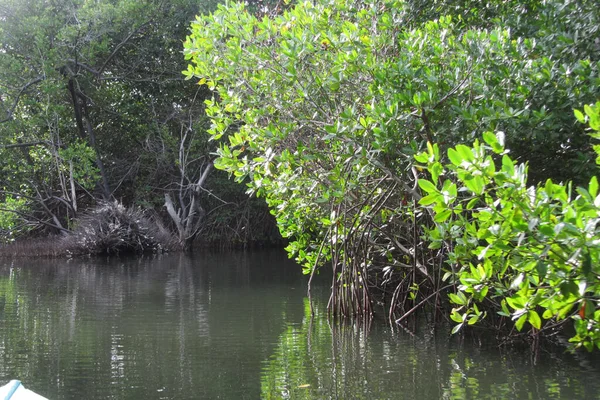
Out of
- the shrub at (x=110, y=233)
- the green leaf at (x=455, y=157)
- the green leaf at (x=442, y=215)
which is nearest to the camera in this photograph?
the green leaf at (x=455, y=157)

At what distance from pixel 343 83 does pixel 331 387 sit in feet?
9.39

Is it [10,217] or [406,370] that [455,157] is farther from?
[10,217]

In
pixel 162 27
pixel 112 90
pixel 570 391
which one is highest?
pixel 162 27

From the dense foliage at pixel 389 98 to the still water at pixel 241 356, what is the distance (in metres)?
0.74

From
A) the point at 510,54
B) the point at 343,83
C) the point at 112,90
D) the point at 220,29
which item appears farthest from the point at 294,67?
the point at 112,90

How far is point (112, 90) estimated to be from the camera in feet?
67.0

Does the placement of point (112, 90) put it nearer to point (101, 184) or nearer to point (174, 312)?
point (101, 184)

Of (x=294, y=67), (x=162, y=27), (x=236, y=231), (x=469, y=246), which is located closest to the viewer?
(x=469, y=246)

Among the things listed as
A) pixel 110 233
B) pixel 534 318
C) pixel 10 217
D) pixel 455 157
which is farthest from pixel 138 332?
pixel 10 217

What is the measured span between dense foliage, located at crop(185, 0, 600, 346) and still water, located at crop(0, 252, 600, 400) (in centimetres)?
74

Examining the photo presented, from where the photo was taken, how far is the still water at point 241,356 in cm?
476

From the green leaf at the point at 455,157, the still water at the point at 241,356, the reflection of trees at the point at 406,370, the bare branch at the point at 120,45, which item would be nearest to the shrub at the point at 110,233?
the bare branch at the point at 120,45

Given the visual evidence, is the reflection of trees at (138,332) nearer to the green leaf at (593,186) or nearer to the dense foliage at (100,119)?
the green leaf at (593,186)

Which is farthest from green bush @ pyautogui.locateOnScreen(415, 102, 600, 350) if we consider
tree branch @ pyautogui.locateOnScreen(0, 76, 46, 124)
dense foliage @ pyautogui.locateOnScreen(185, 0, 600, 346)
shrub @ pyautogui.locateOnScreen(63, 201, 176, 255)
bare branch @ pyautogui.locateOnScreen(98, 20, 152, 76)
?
bare branch @ pyautogui.locateOnScreen(98, 20, 152, 76)
